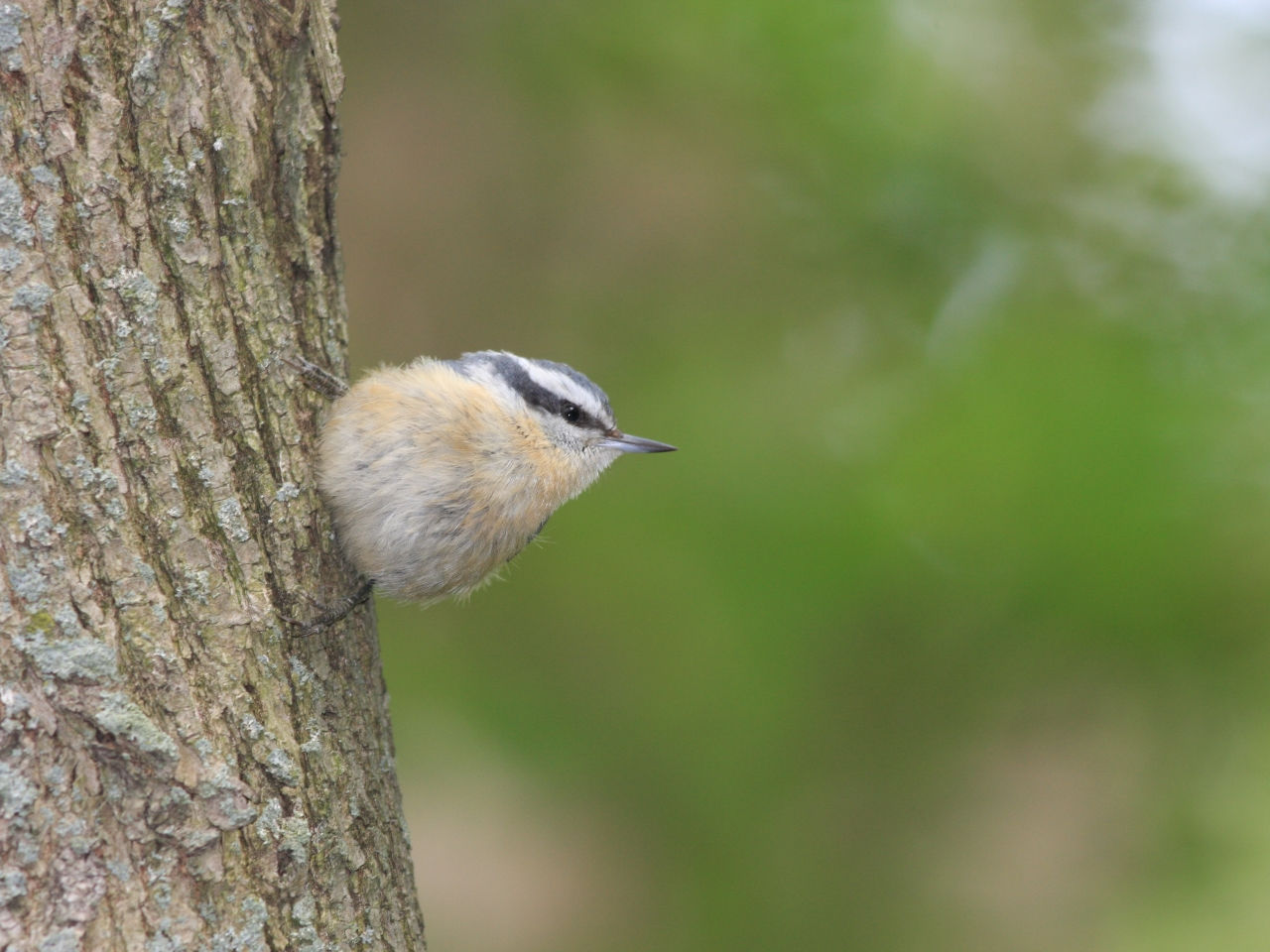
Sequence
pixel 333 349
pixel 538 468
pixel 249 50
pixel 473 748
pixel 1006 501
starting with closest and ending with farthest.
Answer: pixel 249 50 → pixel 333 349 → pixel 538 468 → pixel 1006 501 → pixel 473 748

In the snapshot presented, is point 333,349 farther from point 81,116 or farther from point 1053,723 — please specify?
point 1053,723

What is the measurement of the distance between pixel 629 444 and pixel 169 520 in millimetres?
1509

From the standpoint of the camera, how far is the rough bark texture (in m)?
1.74

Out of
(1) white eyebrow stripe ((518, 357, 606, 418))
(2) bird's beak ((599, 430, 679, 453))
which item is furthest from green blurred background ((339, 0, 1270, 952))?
(1) white eyebrow stripe ((518, 357, 606, 418))

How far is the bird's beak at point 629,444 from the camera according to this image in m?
3.18

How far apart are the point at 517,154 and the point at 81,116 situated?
2137 millimetres

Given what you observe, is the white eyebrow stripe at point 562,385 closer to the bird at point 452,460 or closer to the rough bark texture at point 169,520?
the bird at point 452,460

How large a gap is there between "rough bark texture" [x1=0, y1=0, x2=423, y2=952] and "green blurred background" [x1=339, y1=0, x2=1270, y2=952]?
1.27m

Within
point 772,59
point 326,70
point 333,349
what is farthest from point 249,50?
point 772,59

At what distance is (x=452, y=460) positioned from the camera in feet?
8.80

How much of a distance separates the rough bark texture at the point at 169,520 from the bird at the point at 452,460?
0.13 meters

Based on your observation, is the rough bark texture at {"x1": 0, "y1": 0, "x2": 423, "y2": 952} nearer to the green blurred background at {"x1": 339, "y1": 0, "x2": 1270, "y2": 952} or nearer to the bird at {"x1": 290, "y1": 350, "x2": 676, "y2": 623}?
the bird at {"x1": 290, "y1": 350, "x2": 676, "y2": 623}

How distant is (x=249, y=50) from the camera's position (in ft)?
6.99

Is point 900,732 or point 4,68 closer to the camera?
point 4,68
